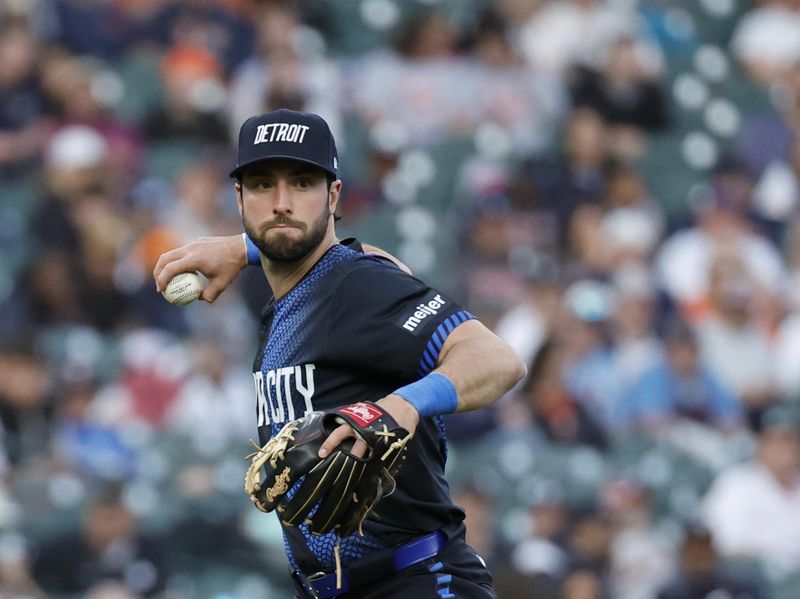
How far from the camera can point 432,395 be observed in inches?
139

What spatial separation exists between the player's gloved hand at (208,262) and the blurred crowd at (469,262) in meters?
3.76

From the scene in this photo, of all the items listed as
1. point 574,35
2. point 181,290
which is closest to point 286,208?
point 181,290

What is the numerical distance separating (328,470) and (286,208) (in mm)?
827

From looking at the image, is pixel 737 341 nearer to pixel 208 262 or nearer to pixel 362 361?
pixel 208 262

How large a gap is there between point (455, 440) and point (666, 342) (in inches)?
68.8

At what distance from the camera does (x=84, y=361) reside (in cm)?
911

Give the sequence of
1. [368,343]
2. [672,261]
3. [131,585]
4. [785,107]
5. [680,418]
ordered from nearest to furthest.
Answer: [368,343] → [131,585] → [680,418] → [672,261] → [785,107]

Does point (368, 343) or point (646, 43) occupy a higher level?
point (646, 43)

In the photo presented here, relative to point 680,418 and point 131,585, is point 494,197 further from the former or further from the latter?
point 131,585

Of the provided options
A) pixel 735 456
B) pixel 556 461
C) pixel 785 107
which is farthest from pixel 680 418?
pixel 785 107

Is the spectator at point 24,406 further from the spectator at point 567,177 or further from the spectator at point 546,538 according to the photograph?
the spectator at point 567,177

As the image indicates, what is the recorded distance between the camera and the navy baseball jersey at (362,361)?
380 centimetres

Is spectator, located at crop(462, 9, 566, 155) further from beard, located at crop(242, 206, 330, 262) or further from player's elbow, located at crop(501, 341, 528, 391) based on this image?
player's elbow, located at crop(501, 341, 528, 391)

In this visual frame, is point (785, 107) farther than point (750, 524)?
Yes
